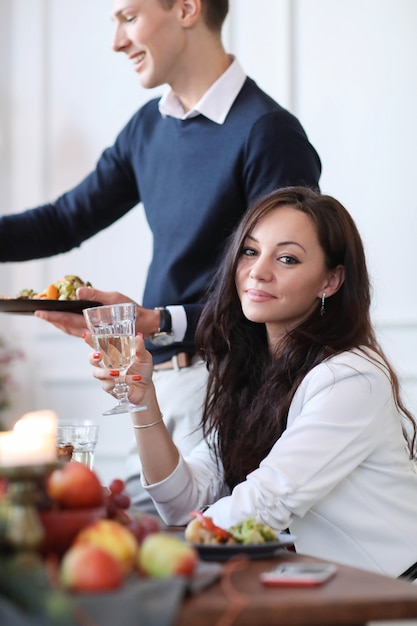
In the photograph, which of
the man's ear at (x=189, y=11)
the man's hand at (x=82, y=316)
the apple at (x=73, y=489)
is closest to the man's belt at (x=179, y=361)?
the man's hand at (x=82, y=316)

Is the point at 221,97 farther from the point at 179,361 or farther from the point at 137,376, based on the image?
the point at 137,376

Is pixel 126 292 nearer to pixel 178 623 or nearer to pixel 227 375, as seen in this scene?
pixel 227 375

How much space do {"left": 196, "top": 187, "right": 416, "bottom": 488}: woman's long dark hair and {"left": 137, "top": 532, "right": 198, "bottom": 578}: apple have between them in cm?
98

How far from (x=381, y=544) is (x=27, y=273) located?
2782 millimetres

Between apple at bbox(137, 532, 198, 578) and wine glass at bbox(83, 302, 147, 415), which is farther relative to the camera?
wine glass at bbox(83, 302, 147, 415)

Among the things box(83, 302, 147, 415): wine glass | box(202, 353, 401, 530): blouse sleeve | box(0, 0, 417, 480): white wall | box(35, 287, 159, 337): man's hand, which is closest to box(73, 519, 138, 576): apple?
box(202, 353, 401, 530): blouse sleeve

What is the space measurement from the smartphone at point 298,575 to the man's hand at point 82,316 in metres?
1.16

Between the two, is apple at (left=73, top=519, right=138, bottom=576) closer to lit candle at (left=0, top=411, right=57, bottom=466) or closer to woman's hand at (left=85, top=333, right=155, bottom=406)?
lit candle at (left=0, top=411, right=57, bottom=466)

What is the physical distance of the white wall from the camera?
351 centimetres

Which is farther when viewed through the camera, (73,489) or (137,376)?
(137,376)

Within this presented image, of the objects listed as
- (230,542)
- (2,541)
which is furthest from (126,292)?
(2,541)

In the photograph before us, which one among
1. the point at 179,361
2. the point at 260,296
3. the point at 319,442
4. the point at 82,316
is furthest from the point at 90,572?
the point at 179,361

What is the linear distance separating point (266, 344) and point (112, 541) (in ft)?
4.35

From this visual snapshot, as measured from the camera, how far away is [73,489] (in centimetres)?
89
